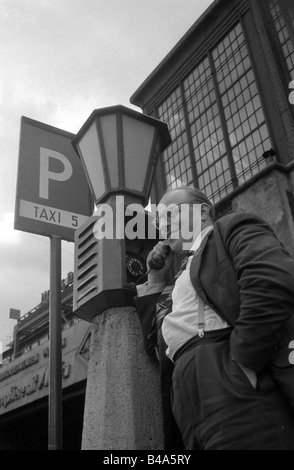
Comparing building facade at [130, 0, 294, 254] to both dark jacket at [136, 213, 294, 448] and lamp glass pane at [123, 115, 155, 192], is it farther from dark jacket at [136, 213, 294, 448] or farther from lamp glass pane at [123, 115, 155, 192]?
dark jacket at [136, 213, 294, 448]

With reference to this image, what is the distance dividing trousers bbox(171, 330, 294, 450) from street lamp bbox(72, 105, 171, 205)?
5.82 ft

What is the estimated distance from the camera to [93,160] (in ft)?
11.6

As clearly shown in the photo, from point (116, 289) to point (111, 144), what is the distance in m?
1.17

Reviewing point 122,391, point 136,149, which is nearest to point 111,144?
point 136,149

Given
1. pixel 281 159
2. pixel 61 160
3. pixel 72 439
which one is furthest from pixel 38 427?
pixel 61 160

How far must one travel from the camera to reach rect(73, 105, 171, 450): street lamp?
2494 mm

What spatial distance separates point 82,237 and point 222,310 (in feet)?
5.65

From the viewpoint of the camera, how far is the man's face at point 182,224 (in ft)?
7.35

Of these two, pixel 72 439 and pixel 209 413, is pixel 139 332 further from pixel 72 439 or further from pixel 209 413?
pixel 72 439

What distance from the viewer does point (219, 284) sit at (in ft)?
5.94

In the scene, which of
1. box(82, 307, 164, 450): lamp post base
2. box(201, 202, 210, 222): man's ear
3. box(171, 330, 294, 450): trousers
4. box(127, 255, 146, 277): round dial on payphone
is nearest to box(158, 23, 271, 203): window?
box(127, 255, 146, 277): round dial on payphone

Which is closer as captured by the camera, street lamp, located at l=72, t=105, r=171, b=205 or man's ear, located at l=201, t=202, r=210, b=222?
man's ear, located at l=201, t=202, r=210, b=222

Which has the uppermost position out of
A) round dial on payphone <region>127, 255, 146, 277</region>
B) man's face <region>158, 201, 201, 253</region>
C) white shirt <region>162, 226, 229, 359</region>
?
round dial on payphone <region>127, 255, 146, 277</region>

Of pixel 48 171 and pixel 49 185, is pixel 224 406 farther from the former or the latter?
pixel 48 171
